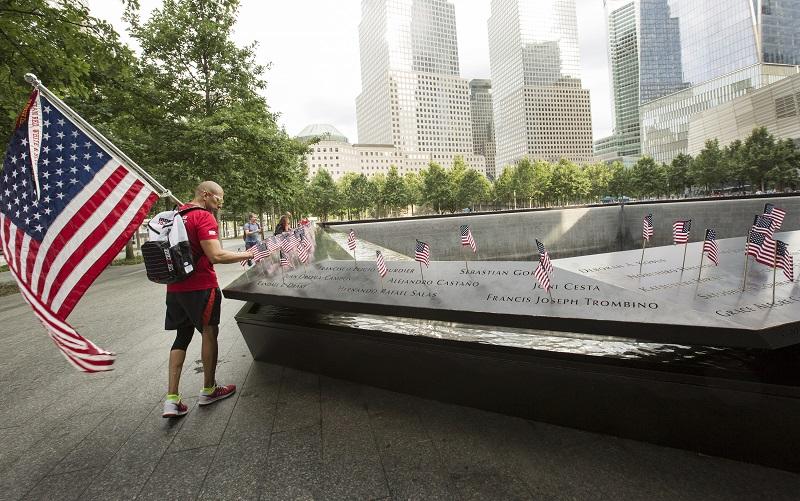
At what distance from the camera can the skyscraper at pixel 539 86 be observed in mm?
161875

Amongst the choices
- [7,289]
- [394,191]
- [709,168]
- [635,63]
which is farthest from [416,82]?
[7,289]

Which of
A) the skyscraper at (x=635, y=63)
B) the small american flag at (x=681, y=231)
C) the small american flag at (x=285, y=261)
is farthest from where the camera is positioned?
the skyscraper at (x=635, y=63)

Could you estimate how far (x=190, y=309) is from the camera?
364 centimetres

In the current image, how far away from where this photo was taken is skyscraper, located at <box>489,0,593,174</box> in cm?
16188

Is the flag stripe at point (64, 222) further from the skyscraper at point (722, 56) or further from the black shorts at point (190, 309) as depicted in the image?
the skyscraper at point (722, 56)

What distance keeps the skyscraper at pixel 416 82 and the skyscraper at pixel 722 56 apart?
80.5 meters

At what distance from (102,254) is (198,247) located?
28.0 inches

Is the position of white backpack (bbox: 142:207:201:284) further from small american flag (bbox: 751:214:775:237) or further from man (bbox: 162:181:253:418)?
small american flag (bbox: 751:214:775:237)

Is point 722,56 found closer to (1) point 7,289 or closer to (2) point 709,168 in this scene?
(2) point 709,168

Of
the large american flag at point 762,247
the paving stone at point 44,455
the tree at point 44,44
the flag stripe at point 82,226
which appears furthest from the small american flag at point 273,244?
the tree at point 44,44

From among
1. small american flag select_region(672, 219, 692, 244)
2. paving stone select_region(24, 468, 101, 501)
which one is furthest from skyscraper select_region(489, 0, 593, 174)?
paving stone select_region(24, 468, 101, 501)

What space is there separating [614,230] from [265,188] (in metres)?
19.9

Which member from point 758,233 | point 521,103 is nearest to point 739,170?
point 758,233

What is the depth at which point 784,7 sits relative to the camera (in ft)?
287
